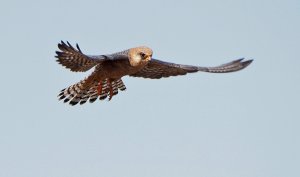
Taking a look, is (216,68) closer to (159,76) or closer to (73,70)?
(159,76)

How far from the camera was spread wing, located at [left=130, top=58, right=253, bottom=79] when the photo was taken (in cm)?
2430

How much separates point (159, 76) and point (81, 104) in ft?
8.83

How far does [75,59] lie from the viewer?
20172mm

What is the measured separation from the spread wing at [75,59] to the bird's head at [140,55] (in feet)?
2.66

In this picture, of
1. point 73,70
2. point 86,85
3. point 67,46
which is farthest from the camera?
point 86,85

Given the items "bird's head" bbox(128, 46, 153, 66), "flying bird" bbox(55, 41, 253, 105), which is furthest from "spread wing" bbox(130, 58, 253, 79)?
"bird's head" bbox(128, 46, 153, 66)

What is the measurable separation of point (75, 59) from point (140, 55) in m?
1.80

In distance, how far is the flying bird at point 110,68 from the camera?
20219 millimetres

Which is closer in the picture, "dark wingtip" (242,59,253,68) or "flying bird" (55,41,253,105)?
"flying bird" (55,41,253,105)

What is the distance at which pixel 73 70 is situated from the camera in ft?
67.4

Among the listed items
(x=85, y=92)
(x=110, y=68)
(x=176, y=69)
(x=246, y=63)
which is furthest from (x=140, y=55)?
(x=246, y=63)

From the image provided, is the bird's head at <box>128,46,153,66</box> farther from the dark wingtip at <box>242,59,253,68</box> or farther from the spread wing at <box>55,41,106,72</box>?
the dark wingtip at <box>242,59,253,68</box>

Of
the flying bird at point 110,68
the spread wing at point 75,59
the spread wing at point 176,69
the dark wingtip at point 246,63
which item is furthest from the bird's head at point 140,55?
the dark wingtip at point 246,63

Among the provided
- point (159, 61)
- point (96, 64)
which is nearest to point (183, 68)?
point (159, 61)
